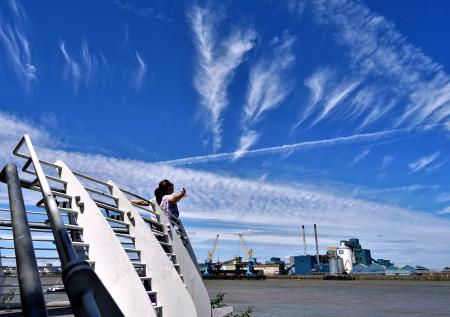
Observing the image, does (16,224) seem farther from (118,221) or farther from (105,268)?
(118,221)

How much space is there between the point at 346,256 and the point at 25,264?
134332 millimetres

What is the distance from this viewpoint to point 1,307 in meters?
6.61

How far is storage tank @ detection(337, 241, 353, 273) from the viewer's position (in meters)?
126

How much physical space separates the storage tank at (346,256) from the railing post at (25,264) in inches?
5137

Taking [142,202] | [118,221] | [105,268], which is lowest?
[105,268]

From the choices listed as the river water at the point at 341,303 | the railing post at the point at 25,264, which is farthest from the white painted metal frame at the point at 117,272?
the river water at the point at 341,303

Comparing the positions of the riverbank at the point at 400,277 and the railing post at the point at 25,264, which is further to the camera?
the riverbank at the point at 400,277

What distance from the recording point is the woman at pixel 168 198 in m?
7.93

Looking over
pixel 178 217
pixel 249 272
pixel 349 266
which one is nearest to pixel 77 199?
pixel 178 217

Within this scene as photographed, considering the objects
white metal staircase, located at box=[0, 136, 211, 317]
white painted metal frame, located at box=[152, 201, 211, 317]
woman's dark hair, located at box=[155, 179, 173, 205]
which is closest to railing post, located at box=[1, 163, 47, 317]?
white metal staircase, located at box=[0, 136, 211, 317]

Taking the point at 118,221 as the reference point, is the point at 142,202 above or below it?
above

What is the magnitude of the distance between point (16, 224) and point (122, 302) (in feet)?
10.2

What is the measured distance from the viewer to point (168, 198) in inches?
315

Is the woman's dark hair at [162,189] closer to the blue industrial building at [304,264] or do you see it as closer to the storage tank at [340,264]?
the storage tank at [340,264]
